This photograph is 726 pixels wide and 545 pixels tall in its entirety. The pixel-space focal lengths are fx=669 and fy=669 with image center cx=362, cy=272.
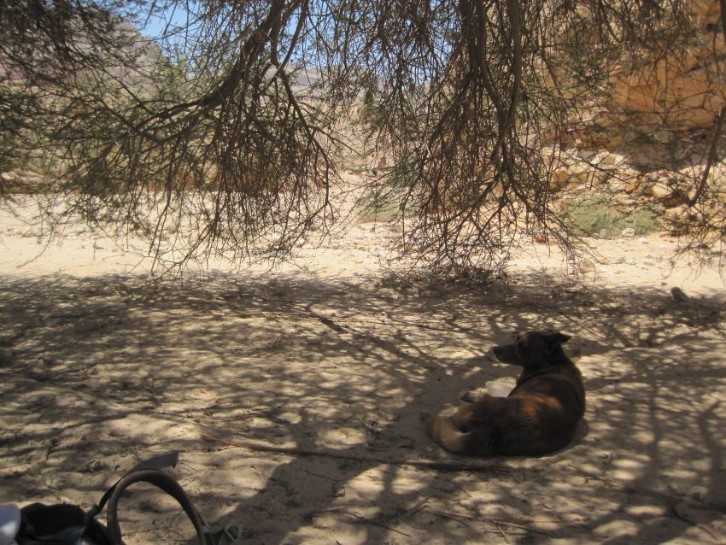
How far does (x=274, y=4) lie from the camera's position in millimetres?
5324

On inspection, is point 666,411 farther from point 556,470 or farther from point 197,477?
point 197,477

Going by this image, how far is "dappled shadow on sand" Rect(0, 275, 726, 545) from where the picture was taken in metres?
3.43

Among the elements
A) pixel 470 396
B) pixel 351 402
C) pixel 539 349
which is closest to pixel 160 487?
pixel 351 402

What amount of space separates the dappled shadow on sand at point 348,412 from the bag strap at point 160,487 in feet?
1.62

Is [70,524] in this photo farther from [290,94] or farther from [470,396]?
[290,94]

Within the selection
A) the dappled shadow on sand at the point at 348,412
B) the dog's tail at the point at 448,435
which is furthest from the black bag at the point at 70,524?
the dog's tail at the point at 448,435

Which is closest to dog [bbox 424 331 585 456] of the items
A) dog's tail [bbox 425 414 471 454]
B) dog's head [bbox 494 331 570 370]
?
dog's tail [bbox 425 414 471 454]

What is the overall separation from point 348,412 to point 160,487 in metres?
2.52

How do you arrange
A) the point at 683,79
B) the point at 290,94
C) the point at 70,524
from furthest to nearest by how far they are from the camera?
the point at 683,79
the point at 290,94
the point at 70,524

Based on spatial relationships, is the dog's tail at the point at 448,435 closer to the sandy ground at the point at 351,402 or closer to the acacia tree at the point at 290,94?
the sandy ground at the point at 351,402

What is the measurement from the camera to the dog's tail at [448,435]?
424 cm

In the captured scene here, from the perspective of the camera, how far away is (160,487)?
2455mm

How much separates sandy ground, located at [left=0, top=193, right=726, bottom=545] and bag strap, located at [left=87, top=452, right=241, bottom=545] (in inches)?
19.0

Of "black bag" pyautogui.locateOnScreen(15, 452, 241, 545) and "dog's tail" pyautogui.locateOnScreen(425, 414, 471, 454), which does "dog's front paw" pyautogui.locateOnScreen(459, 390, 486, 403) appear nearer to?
"dog's tail" pyautogui.locateOnScreen(425, 414, 471, 454)
